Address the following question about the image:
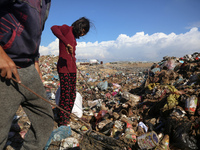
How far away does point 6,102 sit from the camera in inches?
34.3

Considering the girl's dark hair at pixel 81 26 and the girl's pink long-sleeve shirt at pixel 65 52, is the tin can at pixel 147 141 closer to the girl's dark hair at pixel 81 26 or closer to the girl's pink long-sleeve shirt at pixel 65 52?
the girl's pink long-sleeve shirt at pixel 65 52

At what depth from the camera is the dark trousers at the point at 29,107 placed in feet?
2.87

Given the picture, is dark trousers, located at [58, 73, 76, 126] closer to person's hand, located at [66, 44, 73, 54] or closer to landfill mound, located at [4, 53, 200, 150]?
landfill mound, located at [4, 53, 200, 150]

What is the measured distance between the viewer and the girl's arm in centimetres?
203

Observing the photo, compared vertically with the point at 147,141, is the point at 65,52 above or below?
above

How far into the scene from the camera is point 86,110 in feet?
10.5

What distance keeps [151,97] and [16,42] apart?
2.95 meters

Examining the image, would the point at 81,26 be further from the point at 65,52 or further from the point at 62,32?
the point at 65,52

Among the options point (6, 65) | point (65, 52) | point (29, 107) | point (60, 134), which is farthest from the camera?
point (65, 52)

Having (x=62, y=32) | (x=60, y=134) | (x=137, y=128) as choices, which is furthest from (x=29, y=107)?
(x=137, y=128)

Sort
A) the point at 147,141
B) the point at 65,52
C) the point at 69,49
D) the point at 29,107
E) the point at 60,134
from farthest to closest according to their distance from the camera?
the point at 65,52 → the point at 69,49 → the point at 60,134 → the point at 147,141 → the point at 29,107

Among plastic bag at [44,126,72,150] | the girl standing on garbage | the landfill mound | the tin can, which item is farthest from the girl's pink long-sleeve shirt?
the tin can

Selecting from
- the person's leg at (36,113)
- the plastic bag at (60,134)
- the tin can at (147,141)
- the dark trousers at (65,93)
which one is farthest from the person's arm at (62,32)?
the tin can at (147,141)

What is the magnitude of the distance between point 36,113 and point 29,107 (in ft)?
0.27
